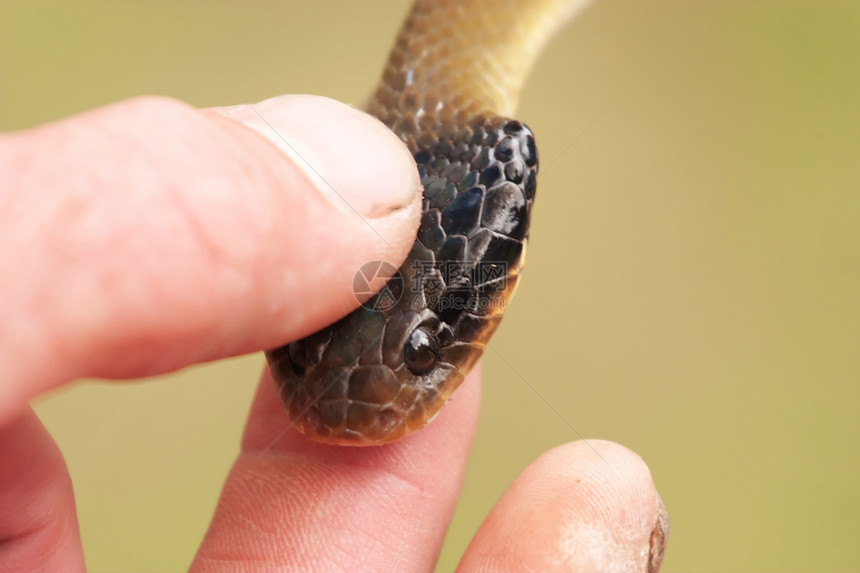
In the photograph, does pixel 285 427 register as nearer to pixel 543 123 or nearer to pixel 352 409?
pixel 352 409

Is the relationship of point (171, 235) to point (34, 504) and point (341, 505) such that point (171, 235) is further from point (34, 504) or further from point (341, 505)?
point (341, 505)

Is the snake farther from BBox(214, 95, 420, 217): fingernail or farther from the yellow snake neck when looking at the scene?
BBox(214, 95, 420, 217): fingernail

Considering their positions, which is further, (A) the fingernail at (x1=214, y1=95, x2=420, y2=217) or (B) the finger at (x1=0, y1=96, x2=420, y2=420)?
(A) the fingernail at (x1=214, y1=95, x2=420, y2=217)

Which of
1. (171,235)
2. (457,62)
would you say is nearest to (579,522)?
(171,235)

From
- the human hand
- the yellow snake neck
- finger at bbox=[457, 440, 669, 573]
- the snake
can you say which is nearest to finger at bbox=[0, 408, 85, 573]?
the human hand

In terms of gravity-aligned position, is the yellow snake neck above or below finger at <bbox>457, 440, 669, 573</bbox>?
above

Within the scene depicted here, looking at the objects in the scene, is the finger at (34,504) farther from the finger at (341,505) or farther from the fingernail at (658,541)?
the fingernail at (658,541)
